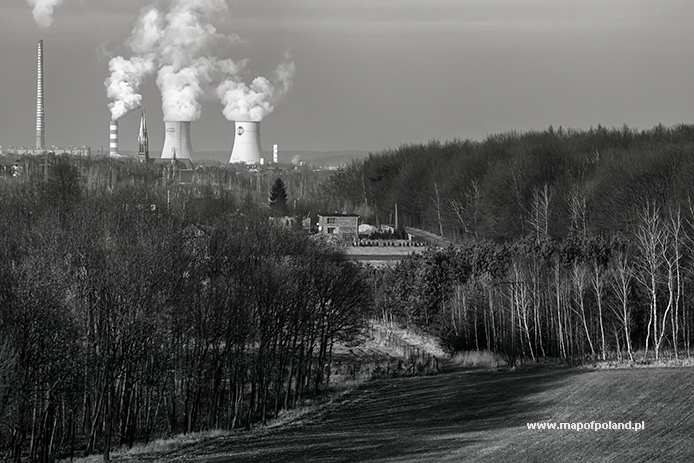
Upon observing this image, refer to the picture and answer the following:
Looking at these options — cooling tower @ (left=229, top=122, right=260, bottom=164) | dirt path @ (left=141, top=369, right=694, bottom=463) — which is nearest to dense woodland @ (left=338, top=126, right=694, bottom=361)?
dirt path @ (left=141, top=369, right=694, bottom=463)

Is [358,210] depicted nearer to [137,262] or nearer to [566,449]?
[137,262]

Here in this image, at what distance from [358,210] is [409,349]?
79.4 meters

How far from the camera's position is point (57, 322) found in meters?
32.9

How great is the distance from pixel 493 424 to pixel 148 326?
33.2 ft

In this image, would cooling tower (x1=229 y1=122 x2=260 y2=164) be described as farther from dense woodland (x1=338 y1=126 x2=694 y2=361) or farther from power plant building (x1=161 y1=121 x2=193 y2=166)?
dense woodland (x1=338 y1=126 x2=694 y2=361)

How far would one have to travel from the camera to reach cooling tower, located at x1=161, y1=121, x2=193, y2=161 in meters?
169

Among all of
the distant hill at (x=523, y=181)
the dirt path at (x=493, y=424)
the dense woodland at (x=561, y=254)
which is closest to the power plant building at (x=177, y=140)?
the distant hill at (x=523, y=181)

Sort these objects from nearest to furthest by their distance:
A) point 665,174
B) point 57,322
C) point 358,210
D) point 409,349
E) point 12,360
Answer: point 12,360
point 57,322
point 409,349
point 665,174
point 358,210

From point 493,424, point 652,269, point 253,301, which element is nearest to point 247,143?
point 652,269

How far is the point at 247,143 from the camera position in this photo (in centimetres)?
17875

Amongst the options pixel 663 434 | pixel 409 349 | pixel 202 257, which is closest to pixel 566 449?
pixel 663 434

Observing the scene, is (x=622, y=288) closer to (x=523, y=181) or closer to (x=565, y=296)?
(x=565, y=296)

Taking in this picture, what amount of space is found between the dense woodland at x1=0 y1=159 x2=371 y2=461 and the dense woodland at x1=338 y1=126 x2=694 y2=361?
306 inches

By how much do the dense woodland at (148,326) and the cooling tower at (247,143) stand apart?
118 meters
